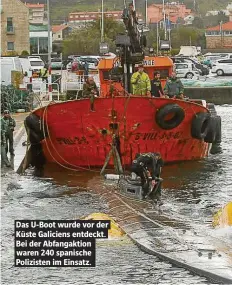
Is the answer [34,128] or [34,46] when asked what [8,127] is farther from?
[34,46]

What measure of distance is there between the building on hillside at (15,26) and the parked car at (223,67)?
2611 centimetres

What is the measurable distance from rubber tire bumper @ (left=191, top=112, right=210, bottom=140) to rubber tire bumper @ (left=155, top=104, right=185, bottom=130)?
67 cm

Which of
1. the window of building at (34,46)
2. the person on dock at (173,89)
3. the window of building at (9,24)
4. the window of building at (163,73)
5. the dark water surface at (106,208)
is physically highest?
the window of building at (9,24)

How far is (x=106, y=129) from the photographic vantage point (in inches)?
899

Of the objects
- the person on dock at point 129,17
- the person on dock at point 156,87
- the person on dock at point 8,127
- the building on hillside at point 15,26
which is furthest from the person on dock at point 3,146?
the building on hillside at point 15,26

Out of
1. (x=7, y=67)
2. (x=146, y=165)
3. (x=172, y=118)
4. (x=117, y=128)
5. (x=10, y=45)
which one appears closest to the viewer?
(x=146, y=165)

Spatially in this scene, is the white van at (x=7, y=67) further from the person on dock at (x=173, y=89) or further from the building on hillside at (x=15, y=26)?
the building on hillside at (x=15, y=26)

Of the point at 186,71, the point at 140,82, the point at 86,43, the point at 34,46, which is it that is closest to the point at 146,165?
the point at 140,82

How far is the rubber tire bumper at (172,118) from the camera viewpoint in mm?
22750

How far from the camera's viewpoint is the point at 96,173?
2309 cm

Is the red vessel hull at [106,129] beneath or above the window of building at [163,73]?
beneath

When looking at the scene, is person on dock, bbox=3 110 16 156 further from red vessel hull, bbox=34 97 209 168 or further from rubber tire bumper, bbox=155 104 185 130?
rubber tire bumper, bbox=155 104 185 130

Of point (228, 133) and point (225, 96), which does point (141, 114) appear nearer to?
point (228, 133)

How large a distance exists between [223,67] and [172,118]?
1719 inches
